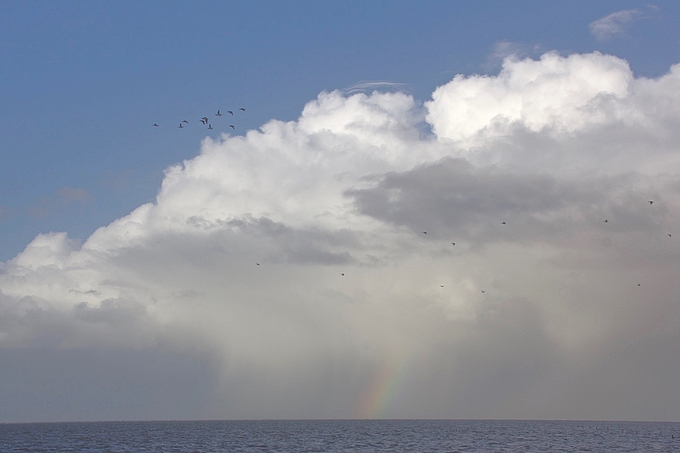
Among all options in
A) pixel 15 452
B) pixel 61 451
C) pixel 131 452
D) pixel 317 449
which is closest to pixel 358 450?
pixel 317 449

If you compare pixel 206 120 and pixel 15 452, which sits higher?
pixel 206 120

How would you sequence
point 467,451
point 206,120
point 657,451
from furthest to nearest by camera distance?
point 657,451, point 467,451, point 206,120

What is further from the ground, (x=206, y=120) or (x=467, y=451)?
(x=206, y=120)

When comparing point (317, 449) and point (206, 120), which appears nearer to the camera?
point (206, 120)

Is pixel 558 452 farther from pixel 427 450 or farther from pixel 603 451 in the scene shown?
pixel 427 450

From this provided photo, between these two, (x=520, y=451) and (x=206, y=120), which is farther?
(x=520, y=451)

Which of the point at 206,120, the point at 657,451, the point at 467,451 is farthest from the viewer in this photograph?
the point at 657,451

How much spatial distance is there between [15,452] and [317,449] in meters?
67.1

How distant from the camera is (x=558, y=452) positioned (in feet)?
427

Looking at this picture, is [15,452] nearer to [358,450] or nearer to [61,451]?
[61,451]

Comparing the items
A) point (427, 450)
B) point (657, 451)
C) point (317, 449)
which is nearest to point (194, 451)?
point (317, 449)

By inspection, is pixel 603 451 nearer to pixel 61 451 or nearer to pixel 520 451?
pixel 520 451

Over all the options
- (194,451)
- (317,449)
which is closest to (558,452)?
(317,449)

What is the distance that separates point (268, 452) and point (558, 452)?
5951 centimetres
